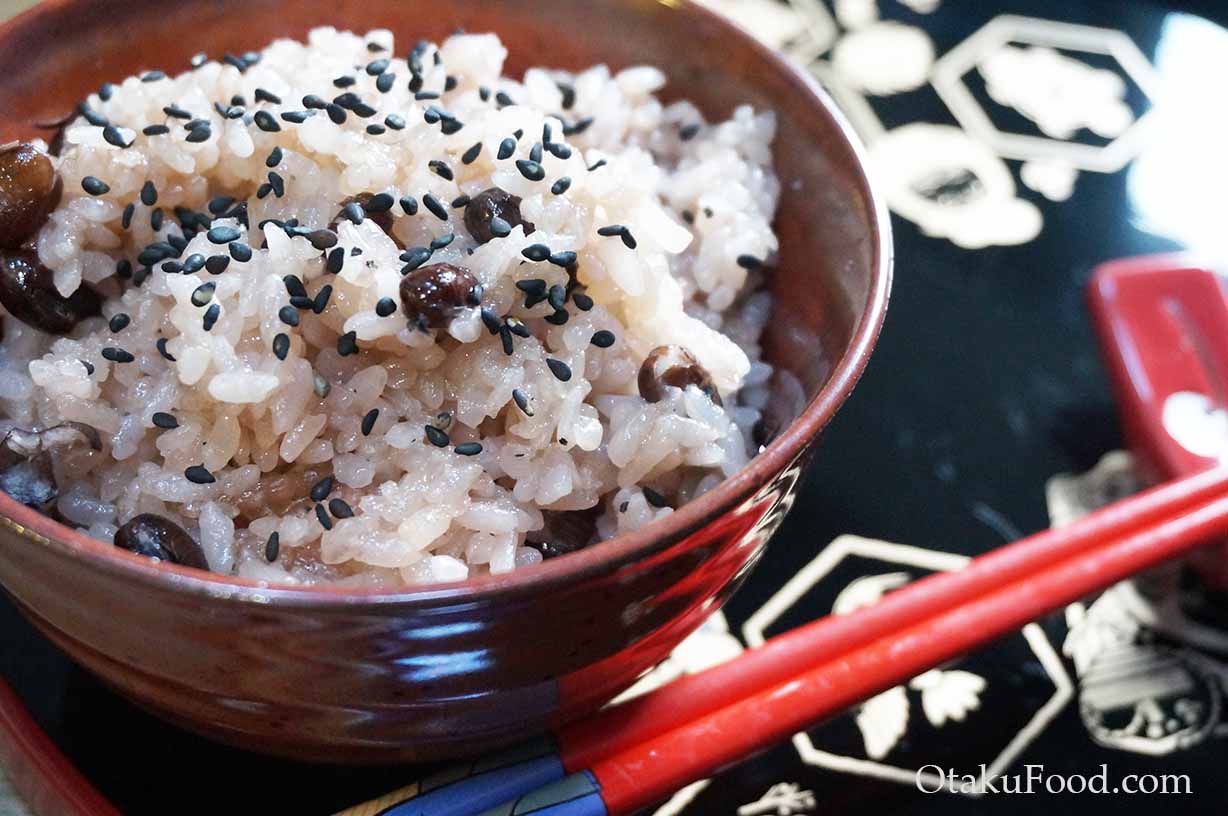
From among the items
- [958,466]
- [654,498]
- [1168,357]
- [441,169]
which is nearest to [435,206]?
[441,169]

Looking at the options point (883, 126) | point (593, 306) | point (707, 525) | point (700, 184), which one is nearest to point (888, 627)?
point (707, 525)

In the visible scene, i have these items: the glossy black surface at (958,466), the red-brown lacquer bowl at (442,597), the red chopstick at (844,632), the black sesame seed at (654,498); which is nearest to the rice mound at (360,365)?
the black sesame seed at (654,498)

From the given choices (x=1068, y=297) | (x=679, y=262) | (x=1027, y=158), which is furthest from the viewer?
(x=1027, y=158)

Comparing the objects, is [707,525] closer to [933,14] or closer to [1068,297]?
[1068,297]

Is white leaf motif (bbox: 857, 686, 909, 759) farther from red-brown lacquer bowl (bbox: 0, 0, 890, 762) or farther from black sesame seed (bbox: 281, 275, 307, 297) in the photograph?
black sesame seed (bbox: 281, 275, 307, 297)

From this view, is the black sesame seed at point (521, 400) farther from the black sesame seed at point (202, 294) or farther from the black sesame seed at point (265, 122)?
the black sesame seed at point (265, 122)

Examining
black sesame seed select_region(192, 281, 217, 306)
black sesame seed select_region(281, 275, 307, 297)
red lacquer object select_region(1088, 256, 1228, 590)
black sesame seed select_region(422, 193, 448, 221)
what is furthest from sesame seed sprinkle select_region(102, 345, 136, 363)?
red lacquer object select_region(1088, 256, 1228, 590)
